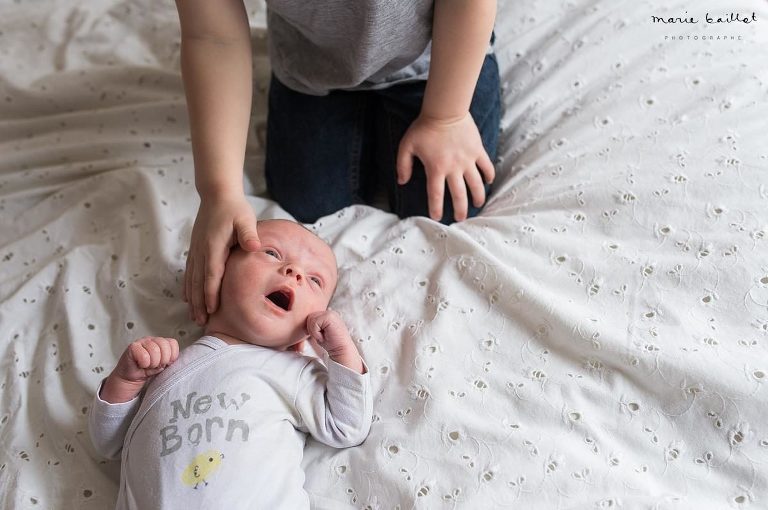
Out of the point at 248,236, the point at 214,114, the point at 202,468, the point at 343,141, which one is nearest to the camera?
the point at 202,468

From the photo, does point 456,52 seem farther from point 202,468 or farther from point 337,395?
point 202,468

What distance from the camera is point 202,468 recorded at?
736 mm

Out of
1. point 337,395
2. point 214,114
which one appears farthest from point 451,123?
point 337,395

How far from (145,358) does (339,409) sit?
215 millimetres

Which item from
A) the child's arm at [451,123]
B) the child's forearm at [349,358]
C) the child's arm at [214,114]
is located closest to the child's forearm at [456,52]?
the child's arm at [451,123]

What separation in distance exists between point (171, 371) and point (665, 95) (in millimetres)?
772

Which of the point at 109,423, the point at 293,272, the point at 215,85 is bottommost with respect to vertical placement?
the point at 109,423

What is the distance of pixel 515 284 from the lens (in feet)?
2.87

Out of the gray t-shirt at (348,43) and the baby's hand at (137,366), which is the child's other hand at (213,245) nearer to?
the baby's hand at (137,366)

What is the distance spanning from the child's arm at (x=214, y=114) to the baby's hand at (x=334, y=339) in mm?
153

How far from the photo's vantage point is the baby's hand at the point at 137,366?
31.0 inches

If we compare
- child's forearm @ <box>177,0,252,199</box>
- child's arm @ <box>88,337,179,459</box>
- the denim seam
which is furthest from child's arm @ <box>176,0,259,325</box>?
the denim seam

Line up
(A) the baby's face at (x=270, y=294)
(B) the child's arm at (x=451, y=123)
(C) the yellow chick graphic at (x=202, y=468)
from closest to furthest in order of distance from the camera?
(C) the yellow chick graphic at (x=202, y=468)
(A) the baby's face at (x=270, y=294)
(B) the child's arm at (x=451, y=123)

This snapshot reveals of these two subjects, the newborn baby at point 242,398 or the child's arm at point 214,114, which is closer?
Answer: the newborn baby at point 242,398
